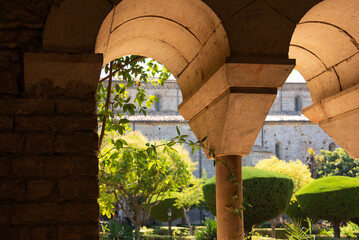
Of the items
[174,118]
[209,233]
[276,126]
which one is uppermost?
[174,118]

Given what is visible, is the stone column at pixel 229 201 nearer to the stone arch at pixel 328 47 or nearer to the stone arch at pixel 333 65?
the stone arch at pixel 333 65

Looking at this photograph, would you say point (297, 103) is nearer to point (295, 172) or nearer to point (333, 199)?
point (295, 172)

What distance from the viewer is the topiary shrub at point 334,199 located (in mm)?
12328

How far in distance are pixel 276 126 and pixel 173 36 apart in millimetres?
29833

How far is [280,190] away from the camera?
1136 centimetres

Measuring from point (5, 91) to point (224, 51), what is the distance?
5.00 ft

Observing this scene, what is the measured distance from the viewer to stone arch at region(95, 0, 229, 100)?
303 cm

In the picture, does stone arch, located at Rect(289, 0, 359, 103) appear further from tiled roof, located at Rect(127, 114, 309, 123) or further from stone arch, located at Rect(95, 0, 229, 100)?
tiled roof, located at Rect(127, 114, 309, 123)

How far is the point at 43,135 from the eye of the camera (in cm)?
253

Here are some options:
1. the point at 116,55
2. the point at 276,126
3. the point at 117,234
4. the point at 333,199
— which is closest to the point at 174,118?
the point at 276,126

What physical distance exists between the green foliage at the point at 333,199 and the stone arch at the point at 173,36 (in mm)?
9714

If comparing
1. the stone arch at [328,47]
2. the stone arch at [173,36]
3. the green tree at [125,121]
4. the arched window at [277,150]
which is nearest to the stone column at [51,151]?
the stone arch at [173,36]

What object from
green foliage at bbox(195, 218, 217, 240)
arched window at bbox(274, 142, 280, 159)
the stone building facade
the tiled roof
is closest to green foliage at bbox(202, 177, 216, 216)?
green foliage at bbox(195, 218, 217, 240)

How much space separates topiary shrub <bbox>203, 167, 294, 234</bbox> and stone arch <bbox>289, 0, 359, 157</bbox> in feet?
22.3
